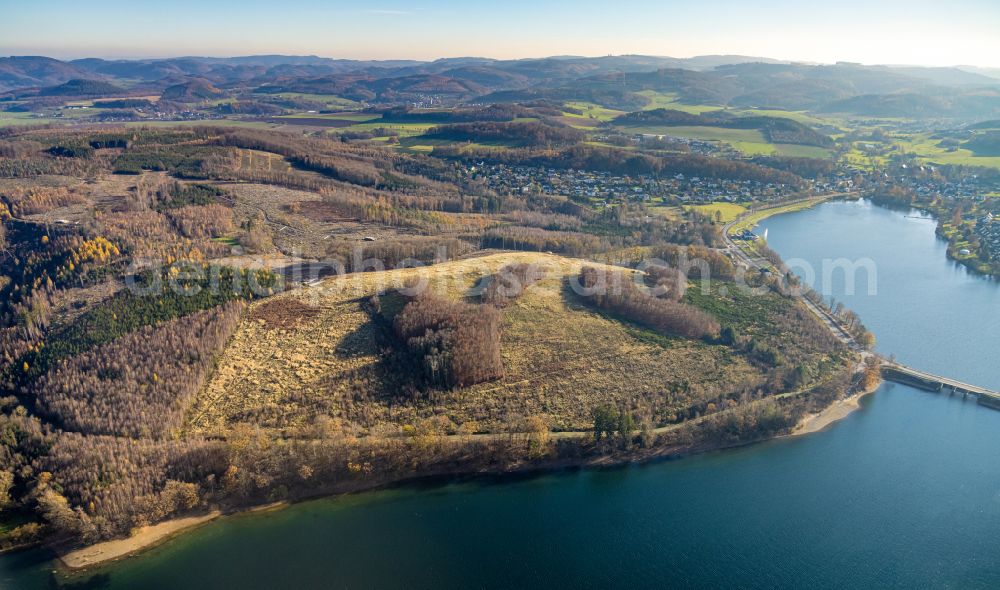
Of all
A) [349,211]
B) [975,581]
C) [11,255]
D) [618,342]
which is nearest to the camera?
[975,581]

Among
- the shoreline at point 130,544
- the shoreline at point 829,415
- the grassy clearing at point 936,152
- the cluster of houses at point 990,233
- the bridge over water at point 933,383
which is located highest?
the grassy clearing at point 936,152

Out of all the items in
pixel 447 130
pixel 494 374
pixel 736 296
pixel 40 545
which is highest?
pixel 447 130

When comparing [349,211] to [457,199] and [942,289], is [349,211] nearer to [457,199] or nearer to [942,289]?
[457,199]

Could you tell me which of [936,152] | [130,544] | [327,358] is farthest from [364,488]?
[936,152]

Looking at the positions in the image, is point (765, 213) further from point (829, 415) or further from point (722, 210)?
point (829, 415)

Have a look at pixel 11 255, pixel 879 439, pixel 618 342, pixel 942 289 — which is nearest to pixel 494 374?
pixel 618 342

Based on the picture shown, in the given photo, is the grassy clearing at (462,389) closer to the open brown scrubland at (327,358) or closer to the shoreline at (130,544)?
the open brown scrubland at (327,358)

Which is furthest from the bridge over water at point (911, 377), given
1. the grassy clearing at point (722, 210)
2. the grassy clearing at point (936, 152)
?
the grassy clearing at point (936, 152)
